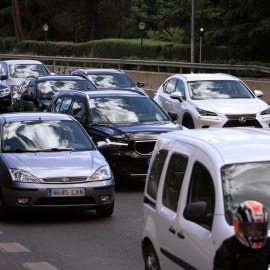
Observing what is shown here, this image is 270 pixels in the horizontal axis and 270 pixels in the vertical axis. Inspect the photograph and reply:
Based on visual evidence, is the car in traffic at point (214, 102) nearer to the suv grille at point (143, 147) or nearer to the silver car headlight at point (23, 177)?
the suv grille at point (143, 147)

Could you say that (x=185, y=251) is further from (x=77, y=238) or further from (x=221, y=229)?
(x=77, y=238)

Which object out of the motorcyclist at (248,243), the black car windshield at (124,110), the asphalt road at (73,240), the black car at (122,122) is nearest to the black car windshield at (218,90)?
the black car at (122,122)

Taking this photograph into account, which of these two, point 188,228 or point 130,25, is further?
point 130,25

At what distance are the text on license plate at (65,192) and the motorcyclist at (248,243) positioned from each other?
6.78 m

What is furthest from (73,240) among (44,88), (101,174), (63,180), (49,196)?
(44,88)

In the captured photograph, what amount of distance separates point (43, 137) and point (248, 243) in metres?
8.45

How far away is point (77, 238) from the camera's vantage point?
11.2m

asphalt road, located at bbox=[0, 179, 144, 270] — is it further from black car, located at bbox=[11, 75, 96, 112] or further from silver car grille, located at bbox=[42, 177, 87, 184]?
black car, located at bbox=[11, 75, 96, 112]

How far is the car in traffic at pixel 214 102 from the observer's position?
20734 millimetres

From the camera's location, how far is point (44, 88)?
25.3 metres

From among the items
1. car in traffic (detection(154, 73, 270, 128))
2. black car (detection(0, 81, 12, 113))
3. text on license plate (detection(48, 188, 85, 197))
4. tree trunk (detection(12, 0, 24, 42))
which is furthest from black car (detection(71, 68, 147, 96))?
tree trunk (detection(12, 0, 24, 42))

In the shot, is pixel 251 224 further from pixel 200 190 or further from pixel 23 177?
pixel 23 177

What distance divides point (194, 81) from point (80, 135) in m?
9.54

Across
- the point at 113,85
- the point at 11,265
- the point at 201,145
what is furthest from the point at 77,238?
the point at 113,85
